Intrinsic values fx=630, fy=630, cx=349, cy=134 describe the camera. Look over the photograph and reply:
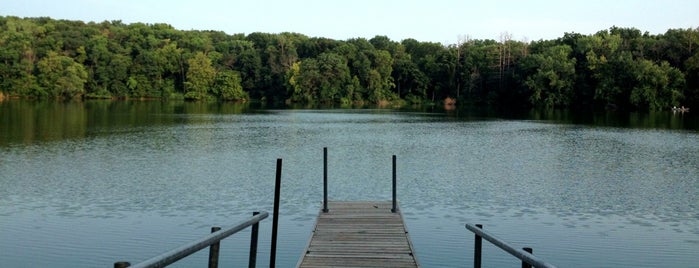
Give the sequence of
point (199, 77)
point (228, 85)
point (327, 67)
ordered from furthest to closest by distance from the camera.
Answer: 1. point (228, 85)
2. point (199, 77)
3. point (327, 67)

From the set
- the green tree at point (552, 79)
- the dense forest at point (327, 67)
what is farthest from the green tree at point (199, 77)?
the green tree at point (552, 79)

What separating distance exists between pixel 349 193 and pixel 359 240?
24.6 ft

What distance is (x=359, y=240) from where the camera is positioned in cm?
1048

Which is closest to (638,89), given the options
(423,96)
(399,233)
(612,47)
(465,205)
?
(612,47)

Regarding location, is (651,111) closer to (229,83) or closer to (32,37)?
(229,83)

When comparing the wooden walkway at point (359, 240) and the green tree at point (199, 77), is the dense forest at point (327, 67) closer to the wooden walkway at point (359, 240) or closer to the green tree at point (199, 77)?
the green tree at point (199, 77)

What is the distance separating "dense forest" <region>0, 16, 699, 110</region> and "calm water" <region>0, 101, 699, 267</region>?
48.0 m

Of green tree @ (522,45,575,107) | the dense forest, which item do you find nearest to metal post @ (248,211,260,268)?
the dense forest

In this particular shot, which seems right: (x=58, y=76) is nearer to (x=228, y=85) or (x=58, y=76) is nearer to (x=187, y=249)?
(x=228, y=85)

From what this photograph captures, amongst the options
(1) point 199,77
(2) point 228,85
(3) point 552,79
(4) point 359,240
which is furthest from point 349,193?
(1) point 199,77

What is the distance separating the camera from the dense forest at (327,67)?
80.1m

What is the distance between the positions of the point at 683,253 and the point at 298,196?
370 inches

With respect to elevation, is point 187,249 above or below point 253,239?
above

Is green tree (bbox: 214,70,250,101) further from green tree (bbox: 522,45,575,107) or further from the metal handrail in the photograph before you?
the metal handrail
